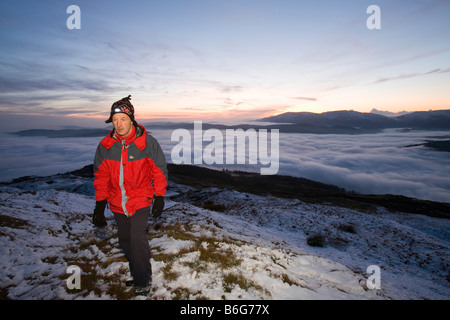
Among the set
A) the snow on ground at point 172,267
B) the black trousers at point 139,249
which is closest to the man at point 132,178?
the black trousers at point 139,249

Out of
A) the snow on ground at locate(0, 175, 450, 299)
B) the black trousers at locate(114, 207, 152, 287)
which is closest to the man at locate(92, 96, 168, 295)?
the black trousers at locate(114, 207, 152, 287)

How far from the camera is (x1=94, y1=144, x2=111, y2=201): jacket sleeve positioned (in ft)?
15.7

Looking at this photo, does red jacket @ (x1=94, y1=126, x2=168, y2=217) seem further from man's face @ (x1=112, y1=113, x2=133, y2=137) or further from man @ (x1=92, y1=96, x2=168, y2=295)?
man's face @ (x1=112, y1=113, x2=133, y2=137)

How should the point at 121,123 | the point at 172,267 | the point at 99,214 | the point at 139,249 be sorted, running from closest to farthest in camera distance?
the point at 139,249 < the point at 121,123 < the point at 99,214 < the point at 172,267

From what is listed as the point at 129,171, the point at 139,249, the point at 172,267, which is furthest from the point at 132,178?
the point at 172,267

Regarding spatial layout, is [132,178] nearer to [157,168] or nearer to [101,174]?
[157,168]

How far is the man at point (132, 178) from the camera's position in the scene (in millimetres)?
4465

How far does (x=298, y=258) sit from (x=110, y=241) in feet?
25.0

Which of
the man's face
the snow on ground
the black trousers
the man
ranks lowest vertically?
the snow on ground

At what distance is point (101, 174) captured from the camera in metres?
4.79

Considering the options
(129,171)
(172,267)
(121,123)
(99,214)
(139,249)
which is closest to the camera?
(139,249)

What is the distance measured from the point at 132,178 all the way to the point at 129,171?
7.1 inches

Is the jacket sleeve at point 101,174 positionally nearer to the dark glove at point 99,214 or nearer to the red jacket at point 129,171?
the red jacket at point 129,171
